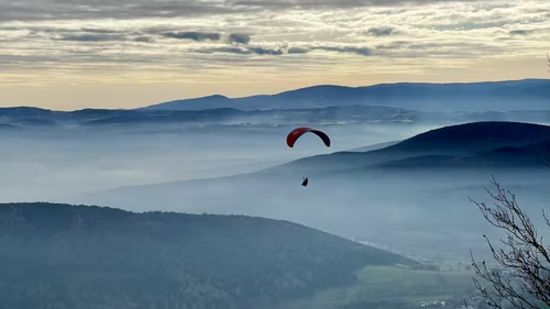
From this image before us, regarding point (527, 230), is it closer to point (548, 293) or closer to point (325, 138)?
point (548, 293)

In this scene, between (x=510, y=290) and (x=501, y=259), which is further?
(x=501, y=259)

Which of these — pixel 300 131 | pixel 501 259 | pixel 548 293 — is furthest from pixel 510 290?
pixel 300 131

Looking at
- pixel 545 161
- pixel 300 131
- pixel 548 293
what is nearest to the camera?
pixel 548 293

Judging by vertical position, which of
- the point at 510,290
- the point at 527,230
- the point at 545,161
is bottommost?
the point at 510,290

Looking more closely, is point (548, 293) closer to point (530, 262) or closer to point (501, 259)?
point (530, 262)

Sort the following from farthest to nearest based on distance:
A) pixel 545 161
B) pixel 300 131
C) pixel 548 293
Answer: pixel 300 131
pixel 545 161
pixel 548 293

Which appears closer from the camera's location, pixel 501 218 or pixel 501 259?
pixel 501 218

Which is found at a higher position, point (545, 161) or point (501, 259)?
point (545, 161)

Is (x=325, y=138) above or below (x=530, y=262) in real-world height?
above

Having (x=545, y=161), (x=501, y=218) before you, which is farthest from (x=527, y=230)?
(x=545, y=161)
